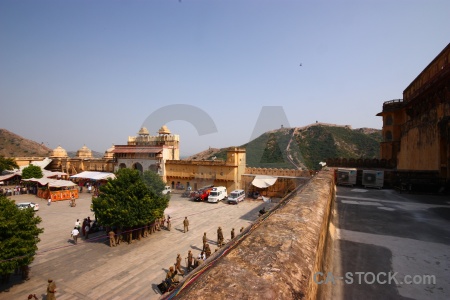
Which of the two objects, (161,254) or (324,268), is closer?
(324,268)

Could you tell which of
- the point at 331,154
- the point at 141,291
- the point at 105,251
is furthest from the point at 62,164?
the point at 331,154

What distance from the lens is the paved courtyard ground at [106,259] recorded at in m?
9.16

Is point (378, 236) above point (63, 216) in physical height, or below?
above

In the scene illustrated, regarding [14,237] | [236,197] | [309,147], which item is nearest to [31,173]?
[236,197]

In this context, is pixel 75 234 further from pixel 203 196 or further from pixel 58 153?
pixel 58 153

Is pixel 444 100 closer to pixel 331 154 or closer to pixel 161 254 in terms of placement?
pixel 161 254

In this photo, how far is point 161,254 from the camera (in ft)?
41.4

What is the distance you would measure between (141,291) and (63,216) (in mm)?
14397

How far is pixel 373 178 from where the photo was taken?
11.5 meters

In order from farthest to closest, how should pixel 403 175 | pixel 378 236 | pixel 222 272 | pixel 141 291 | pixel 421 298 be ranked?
pixel 403 175, pixel 141 291, pixel 378 236, pixel 421 298, pixel 222 272

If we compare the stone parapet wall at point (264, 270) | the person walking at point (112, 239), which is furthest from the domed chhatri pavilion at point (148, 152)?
the stone parapet wall at point (264, 270)

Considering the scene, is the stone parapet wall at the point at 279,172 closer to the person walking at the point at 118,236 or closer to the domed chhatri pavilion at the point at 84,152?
the person walking at the point at 118,236

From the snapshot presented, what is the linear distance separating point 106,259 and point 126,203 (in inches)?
126

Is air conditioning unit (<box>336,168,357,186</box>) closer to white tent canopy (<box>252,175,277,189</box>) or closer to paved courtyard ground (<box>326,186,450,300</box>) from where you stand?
paved courtyard ground (<box>326,186,450,300</box>)
